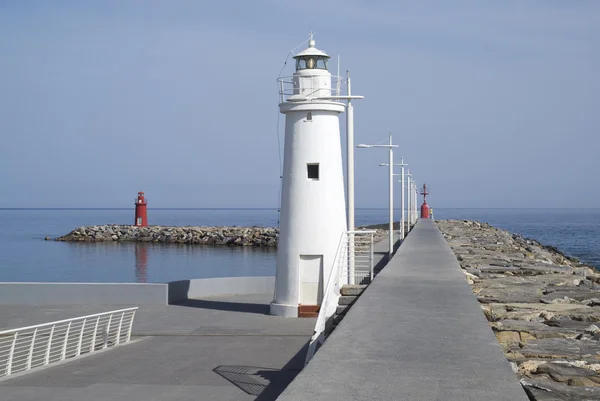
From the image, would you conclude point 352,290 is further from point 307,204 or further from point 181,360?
point 307,204

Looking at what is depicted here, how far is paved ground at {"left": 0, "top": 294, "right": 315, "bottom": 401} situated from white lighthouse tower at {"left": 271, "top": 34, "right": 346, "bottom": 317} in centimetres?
78

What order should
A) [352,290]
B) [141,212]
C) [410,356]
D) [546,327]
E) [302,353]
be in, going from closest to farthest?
[410,356] < [546,327] < [352,290] < [302,353] < [141,212]

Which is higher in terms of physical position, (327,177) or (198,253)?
(327,177)

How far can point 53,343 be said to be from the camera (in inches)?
571

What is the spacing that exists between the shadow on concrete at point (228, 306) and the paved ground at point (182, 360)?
0.03 meters

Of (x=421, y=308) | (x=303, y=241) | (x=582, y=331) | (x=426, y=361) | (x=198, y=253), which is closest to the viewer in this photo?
(x=426, y=361)

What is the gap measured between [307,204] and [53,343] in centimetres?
630

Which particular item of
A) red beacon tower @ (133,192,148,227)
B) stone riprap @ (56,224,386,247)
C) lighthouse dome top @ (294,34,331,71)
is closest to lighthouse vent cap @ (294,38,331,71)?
lighthouse dome top @ (294,34,331,71)

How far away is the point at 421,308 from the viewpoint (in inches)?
389

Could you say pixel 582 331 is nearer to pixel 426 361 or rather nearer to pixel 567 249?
pixel 426 361

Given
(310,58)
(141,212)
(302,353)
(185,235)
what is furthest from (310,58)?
(141,212)

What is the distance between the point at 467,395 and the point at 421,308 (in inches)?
162

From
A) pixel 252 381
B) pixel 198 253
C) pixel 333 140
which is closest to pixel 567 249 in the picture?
pixel 198 253

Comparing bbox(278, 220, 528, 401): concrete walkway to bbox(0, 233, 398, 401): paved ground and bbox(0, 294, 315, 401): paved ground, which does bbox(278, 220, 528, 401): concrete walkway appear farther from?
bbox(0, 294, 315, 401): paved ground
